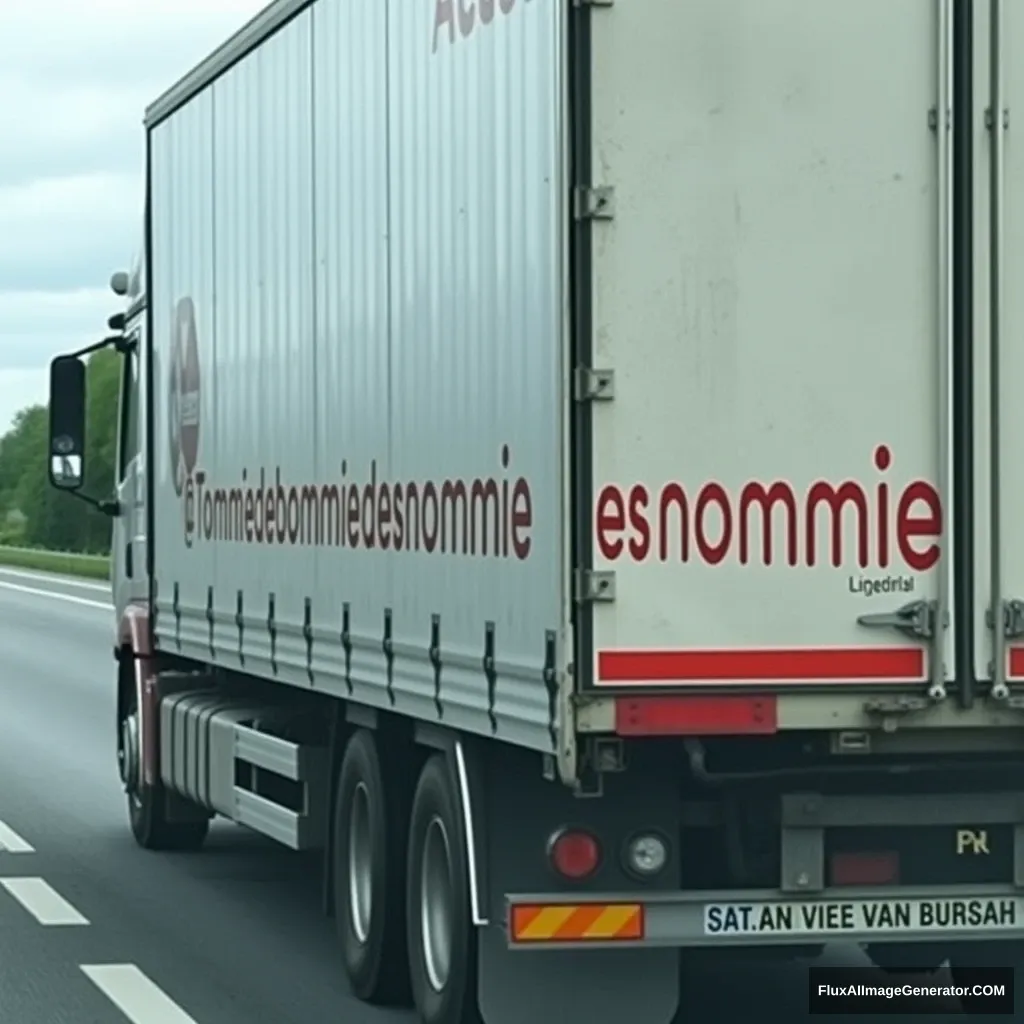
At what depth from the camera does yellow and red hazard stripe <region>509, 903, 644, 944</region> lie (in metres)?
9.16

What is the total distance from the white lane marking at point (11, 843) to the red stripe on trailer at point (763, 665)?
798 cm

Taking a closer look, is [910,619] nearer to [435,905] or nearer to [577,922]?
[577,922]

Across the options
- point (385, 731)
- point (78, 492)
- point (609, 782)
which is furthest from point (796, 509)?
point (78, 492)

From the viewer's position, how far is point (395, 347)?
10781mm

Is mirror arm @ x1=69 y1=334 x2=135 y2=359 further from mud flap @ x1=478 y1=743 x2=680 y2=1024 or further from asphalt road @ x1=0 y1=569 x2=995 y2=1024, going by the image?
mud flap @ x1=478 y1=743 x2=680 y2=1024

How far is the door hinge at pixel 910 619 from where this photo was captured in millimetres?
8891

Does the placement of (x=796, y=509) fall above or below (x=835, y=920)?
above

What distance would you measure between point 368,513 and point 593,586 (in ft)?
8.28

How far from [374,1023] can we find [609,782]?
5.88 ft

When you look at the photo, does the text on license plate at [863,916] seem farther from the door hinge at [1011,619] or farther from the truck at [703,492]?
the door hinge at [1011,619]

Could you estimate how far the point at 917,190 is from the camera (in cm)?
895

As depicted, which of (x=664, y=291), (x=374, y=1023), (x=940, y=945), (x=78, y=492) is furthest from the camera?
(x=78, y=492)

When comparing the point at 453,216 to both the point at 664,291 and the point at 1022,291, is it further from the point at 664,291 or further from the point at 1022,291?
the point at 1022,291

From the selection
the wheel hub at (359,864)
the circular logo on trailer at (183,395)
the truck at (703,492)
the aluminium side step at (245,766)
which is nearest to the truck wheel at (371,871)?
the wheel hub at (359,864)
